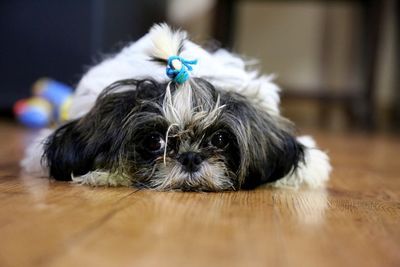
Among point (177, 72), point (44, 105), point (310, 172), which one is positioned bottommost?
point (44, 105)

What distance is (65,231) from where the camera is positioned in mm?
1334

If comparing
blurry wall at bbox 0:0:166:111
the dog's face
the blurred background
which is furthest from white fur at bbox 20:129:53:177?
the blurred background

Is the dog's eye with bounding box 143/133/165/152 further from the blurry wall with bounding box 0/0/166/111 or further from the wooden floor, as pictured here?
the blurry wall with bounding box 0/0/166/111

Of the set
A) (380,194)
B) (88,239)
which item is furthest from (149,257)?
(380,194)

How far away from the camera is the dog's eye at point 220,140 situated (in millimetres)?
1983

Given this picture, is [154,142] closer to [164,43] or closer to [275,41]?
[164,43]

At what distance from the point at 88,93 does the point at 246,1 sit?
4698 mm

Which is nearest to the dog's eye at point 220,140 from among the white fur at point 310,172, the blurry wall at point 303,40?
the white fur at point 310,172

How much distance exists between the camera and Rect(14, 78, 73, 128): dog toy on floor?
165 inches

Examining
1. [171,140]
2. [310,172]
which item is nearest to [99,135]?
[171,140]

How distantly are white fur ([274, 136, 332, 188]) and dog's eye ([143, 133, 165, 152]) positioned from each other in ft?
1.61

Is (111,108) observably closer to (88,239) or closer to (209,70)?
(209,70)

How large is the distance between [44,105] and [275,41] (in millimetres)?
3693

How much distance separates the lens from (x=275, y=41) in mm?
7375
